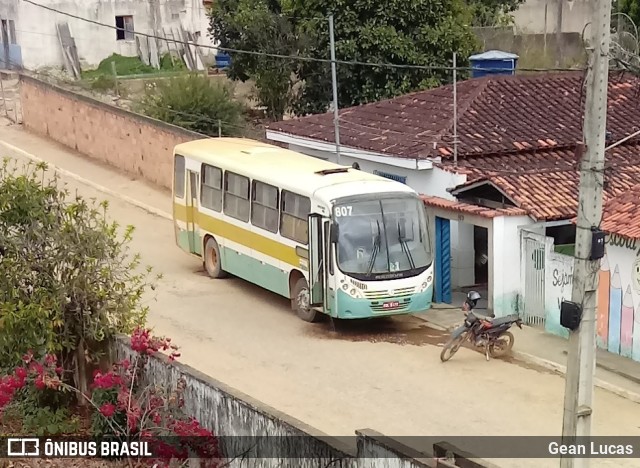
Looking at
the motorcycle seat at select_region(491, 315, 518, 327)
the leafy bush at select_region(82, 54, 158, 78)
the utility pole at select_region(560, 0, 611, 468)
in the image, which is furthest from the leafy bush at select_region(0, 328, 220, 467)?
the leafy bush at select_region(82, 54, 158, 78)

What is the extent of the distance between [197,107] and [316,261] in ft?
52.3

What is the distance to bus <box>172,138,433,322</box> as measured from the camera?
18031mm

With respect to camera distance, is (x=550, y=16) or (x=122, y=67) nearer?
(x=122, y=67)

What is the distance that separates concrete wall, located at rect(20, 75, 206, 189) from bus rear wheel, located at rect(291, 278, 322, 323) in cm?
997

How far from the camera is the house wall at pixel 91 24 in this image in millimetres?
46344

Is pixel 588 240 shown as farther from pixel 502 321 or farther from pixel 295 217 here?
pixel 295 217

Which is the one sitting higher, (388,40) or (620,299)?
(388,40)

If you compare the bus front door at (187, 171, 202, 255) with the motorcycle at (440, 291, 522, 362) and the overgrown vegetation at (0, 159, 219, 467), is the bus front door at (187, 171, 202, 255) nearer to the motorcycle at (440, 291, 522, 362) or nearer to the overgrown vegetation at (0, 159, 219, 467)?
the motorcycle at (440, 291, 522, 362)

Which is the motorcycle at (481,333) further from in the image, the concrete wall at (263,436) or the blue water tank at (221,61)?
the blue water tank at (221,61)

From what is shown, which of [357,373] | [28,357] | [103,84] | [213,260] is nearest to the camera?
[28,357]

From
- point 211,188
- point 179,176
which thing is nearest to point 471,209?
point 211,188

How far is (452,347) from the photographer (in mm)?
17219

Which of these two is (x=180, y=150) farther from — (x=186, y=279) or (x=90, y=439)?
(x=90, y=439)

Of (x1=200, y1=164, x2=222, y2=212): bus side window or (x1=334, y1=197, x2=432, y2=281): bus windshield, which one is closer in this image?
(x1=334, y1=197, x2=432, y2=281): bus windshield
